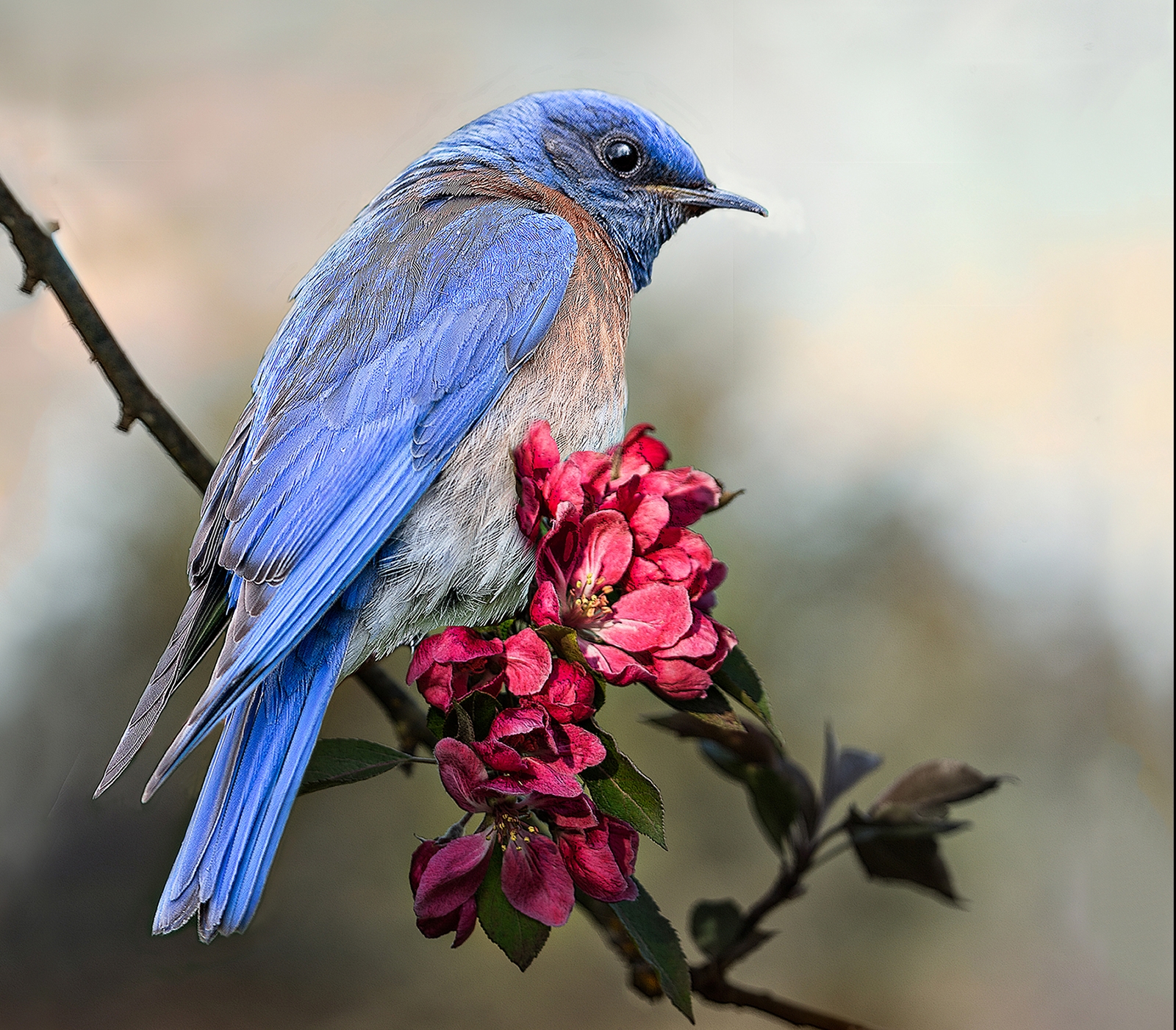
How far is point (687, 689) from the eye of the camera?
83cm

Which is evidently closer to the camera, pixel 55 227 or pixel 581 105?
pixel 55 227

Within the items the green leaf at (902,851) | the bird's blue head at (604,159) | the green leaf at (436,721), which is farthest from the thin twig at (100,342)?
the green leaf at (902,851)

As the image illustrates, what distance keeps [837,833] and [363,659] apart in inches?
27.7

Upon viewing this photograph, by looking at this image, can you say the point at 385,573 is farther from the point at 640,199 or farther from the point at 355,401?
the point at 640,199

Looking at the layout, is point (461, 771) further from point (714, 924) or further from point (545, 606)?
point (714, 924)

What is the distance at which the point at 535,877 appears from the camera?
0.83 metres

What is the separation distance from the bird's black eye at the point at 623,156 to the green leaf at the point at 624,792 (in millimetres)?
749

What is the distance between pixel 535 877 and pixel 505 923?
0.05 m

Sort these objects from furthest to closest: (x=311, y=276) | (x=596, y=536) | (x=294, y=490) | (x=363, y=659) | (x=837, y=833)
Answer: (x=837, y=833)
(x=311, y=276)
(x=363, y=659)
(x=294, y=490)
(x=596, y=536)

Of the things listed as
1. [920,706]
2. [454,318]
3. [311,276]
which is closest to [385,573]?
[454,318]

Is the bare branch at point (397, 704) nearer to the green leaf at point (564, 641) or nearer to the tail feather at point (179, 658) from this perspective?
the tail feather at point (179, 658)

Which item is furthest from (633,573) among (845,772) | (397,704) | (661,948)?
(845,772)

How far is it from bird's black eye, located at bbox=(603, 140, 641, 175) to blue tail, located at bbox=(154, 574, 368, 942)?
2.27ft

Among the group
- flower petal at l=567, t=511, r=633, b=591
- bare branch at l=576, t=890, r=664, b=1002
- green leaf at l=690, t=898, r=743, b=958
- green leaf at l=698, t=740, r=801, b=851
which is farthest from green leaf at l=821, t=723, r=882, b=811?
flower petal at l=567, t=511, r=633, b=591
